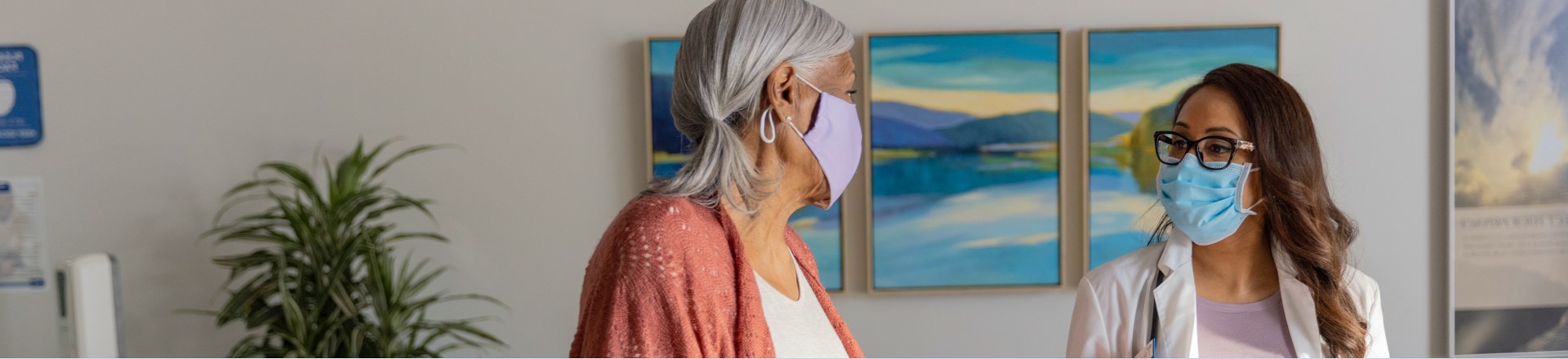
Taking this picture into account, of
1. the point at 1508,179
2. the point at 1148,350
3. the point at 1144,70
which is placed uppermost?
the point at 1144,70

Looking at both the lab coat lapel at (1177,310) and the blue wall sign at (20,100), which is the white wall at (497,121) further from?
the lab coat lapel at (1177,310)

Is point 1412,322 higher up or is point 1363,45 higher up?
point 1363,45

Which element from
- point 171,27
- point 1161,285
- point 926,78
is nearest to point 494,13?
point 171,27

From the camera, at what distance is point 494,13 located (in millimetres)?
3188

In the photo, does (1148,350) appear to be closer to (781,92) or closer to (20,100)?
(781,92)

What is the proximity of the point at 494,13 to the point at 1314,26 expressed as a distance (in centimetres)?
Result: 257

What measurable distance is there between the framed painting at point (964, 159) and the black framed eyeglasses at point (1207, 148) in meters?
1.28

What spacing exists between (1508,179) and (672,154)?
8.68 feet

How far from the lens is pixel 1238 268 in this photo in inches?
73.5

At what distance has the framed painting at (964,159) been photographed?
3.14 metres

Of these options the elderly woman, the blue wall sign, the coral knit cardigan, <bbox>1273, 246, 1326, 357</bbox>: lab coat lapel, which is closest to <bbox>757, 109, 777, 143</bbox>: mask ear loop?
the elderly woman

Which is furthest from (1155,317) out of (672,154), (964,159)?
(672,154)

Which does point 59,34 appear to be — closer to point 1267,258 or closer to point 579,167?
point 579,167

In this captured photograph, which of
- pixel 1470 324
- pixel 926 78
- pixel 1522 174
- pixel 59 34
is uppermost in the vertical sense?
pixel 59 34
